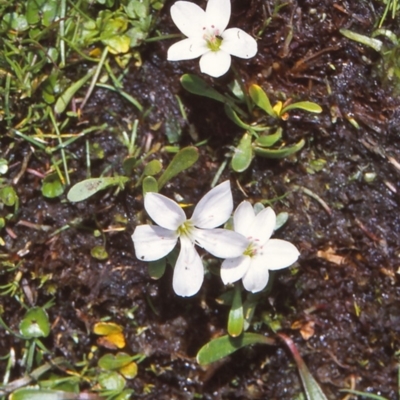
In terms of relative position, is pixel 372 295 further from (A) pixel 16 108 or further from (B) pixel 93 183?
(A) pixel 16 108

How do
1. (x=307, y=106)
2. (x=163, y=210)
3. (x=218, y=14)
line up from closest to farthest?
(x=163, y=210)
(x=218, y=14)
(x=307, y=106)

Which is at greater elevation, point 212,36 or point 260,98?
point 212,36

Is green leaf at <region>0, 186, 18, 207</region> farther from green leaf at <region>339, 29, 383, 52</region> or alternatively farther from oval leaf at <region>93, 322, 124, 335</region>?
green leaf at <region>339, 29, 383, 52</region>

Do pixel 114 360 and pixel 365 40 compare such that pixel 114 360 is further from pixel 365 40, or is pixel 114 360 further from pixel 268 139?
pixel 365 40

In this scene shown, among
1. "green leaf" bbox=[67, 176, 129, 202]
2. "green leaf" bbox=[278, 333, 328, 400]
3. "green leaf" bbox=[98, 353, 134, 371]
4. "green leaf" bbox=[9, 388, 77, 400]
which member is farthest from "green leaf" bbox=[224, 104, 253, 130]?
"green leaf" bbox=[9, 388, 77, 400]

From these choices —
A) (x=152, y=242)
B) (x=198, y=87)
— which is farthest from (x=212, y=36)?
(x=152, y=242)

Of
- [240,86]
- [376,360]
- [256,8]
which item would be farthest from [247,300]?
[256,8]
